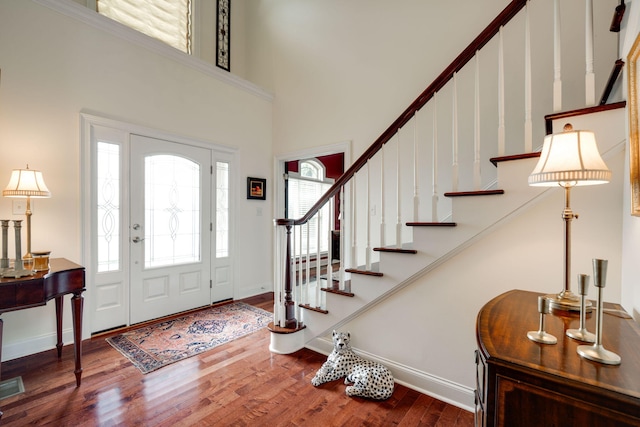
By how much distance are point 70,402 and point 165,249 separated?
1.69 metres

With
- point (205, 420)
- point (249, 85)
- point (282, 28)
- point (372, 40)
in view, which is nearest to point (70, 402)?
point (205, 420)

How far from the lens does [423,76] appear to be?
9.76 ft

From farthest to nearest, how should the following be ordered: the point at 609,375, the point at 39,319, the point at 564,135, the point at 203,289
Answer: the point at 203,289
the point at 39,319
the point at 564,135
the point at 609,375

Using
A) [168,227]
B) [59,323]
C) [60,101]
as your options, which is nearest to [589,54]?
[168,227]

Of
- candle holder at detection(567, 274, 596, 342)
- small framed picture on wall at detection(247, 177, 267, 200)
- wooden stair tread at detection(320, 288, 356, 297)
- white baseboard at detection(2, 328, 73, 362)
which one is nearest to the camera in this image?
candle holder at detection(567, 274, 596, 342)

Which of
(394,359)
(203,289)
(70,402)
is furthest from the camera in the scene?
(203,289)

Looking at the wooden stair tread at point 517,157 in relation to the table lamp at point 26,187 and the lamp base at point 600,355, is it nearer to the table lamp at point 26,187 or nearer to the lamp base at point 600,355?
the lamp base at point 600,355

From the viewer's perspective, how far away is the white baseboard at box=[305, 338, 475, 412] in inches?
72.3

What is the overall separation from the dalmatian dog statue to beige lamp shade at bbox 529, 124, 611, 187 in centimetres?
162

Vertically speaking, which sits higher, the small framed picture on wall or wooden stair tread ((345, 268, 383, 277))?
the small framed picture on wall

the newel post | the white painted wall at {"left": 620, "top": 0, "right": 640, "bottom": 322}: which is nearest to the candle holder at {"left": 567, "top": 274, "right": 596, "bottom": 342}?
the white painted wall at {"left": 620, "top": 0, "right": 640, "bottom": 322}

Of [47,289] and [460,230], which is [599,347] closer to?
[460,230]

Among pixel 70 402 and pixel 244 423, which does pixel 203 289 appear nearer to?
pixel 70 402

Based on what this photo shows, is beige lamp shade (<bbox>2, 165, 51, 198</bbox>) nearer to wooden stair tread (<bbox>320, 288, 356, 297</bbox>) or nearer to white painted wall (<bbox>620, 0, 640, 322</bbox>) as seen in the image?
wooden stair tread (<bbox>320, 288, 356, 297</bbox>)
